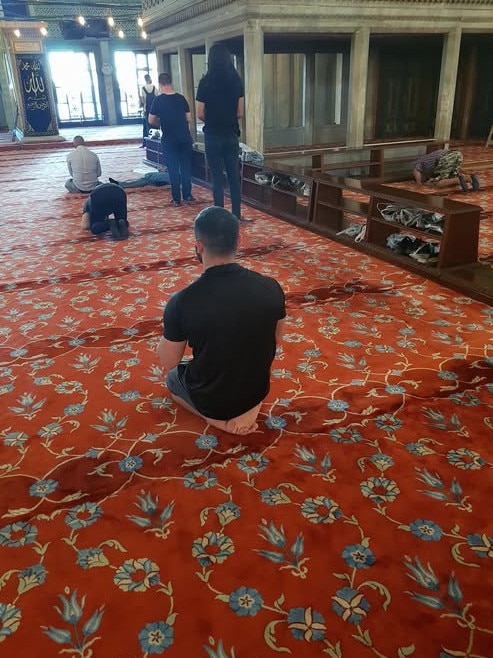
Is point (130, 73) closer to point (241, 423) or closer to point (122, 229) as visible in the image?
point (122, 229)

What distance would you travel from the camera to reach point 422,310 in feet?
11.0

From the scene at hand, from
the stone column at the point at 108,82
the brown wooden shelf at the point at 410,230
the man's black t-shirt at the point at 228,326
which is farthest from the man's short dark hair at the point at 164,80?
the stone column at the point at 108,82

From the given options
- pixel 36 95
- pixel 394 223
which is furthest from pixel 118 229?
pixel 36 95

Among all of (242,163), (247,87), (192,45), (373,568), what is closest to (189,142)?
(242,163)

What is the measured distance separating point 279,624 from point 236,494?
51cm

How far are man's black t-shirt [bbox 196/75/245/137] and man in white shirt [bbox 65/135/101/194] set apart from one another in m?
2.26

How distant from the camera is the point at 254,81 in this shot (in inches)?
294

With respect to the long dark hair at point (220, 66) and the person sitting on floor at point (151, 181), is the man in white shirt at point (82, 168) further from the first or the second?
the long dark hair at point (220, 66)

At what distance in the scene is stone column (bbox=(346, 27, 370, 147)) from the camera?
816cm

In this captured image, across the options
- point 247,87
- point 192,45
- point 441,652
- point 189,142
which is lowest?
point 441,652

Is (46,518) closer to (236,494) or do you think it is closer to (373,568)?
(236,494)

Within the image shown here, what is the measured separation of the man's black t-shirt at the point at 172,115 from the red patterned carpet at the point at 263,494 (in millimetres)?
3354

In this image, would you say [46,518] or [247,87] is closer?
[46,518]

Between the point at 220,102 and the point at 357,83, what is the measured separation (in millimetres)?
4491
